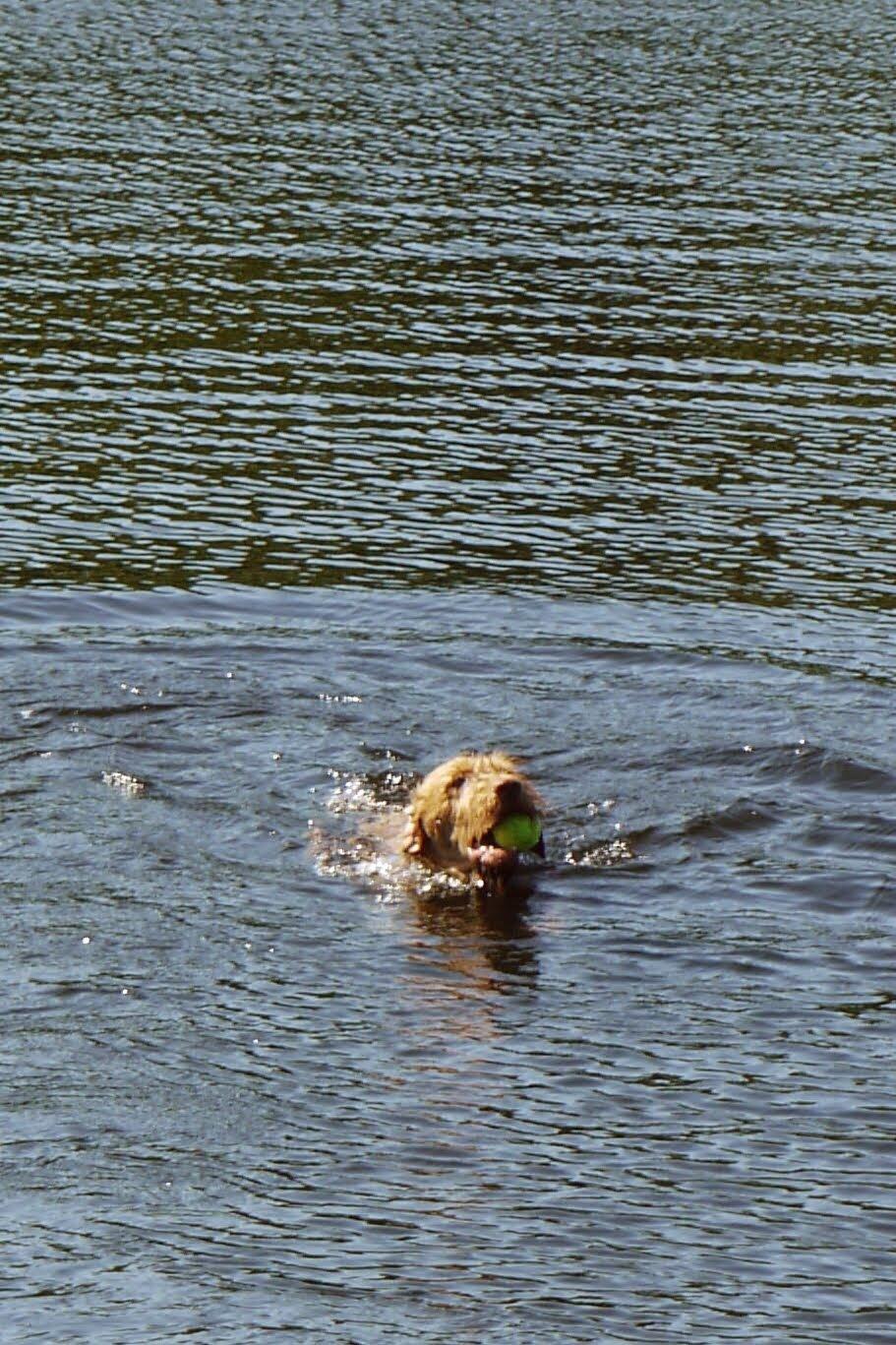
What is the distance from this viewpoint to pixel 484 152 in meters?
35.8

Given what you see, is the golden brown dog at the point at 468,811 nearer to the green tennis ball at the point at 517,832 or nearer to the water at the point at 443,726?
the green tennis ball at the point at 517,832

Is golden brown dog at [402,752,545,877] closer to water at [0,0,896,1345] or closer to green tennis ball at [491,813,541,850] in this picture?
green tennis ball at [491,813,541,850]

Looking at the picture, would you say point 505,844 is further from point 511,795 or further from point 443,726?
point 443,726

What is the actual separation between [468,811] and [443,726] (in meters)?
2.50

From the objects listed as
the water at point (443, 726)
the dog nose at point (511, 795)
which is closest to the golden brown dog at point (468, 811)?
the dog nose at point (511, 795)

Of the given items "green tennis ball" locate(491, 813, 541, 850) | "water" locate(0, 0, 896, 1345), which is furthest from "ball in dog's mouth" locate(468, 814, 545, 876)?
"water" locate(0, 0, 896, 1345)

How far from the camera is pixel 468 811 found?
13.6 metres

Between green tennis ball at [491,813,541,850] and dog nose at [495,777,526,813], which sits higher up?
dog nose at [495,777,526,813]

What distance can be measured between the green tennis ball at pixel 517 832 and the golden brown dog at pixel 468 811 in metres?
0.03

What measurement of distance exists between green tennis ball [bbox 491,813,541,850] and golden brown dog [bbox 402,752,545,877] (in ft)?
0.10

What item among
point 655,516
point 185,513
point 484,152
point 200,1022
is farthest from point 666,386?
point 200,1022

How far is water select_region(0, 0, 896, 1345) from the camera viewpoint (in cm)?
996

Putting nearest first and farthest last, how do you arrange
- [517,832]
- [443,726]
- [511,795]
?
1. [511,795]
2. [517,832]
3. [443,726]

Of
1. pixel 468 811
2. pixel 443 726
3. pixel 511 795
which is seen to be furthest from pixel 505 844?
pixel 443 726
